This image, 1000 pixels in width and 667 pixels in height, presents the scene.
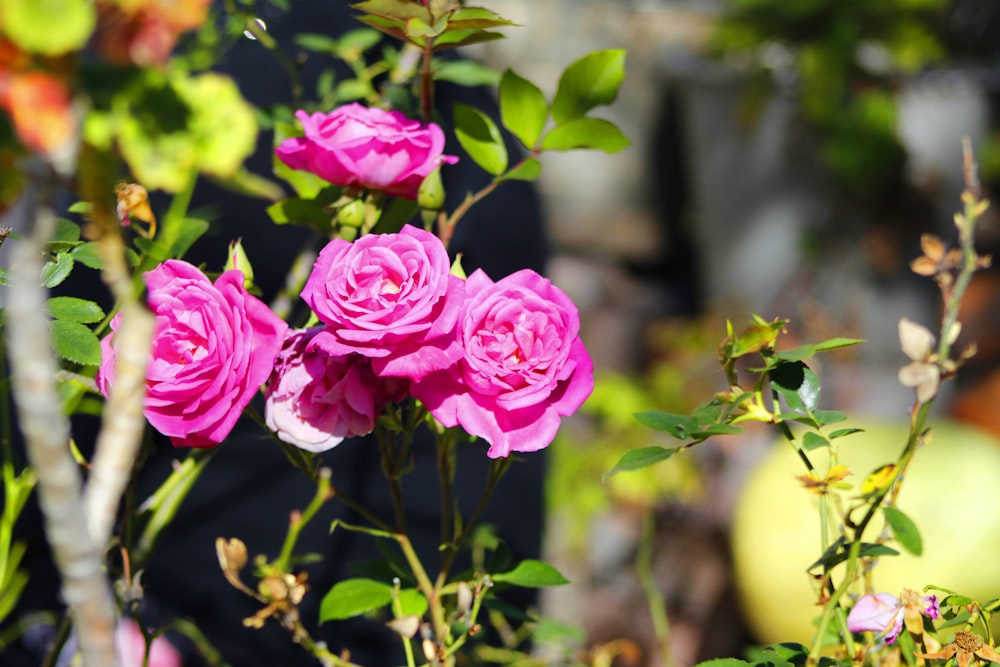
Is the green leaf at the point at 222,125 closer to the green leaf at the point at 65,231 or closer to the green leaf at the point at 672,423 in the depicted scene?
the green leaf at the point at 65,231

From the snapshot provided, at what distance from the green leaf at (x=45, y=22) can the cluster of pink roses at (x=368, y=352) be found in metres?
0.14

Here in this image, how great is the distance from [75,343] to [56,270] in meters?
0.05

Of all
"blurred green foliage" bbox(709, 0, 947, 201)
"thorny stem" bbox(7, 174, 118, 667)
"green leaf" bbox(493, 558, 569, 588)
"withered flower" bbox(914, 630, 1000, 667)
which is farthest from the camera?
"blurred green foliage" bbox(709, 0, 947, 201)

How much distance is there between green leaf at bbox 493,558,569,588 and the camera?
1.48ft

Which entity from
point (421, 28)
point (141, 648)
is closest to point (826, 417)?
point (421, 28)

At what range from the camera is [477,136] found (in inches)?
18.7

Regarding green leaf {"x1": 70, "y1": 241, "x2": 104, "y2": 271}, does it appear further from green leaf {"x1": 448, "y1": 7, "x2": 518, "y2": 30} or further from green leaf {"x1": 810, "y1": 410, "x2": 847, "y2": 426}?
green leaf {"x1": 810, "y1": 410, "x2": 847, "y2": 426}

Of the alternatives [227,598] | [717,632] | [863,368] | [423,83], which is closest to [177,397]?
[423,83]

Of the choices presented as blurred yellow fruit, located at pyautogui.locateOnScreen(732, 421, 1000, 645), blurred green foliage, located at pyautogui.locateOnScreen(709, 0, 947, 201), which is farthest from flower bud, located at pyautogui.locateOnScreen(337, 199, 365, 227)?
blurred green foliage, located at pyautogui.locateOnScreen(709, 0, 947, 201)

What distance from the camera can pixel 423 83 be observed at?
1.53 ft

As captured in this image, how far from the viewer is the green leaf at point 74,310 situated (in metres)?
0.41

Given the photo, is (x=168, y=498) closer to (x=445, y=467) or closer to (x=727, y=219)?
(x=445, y=467)

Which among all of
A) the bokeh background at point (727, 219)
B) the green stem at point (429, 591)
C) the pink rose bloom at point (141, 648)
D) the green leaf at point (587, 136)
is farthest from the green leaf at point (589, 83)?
the bokeh background at point (727, 219)

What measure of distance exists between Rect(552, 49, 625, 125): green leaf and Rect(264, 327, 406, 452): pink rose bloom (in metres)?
0.18
